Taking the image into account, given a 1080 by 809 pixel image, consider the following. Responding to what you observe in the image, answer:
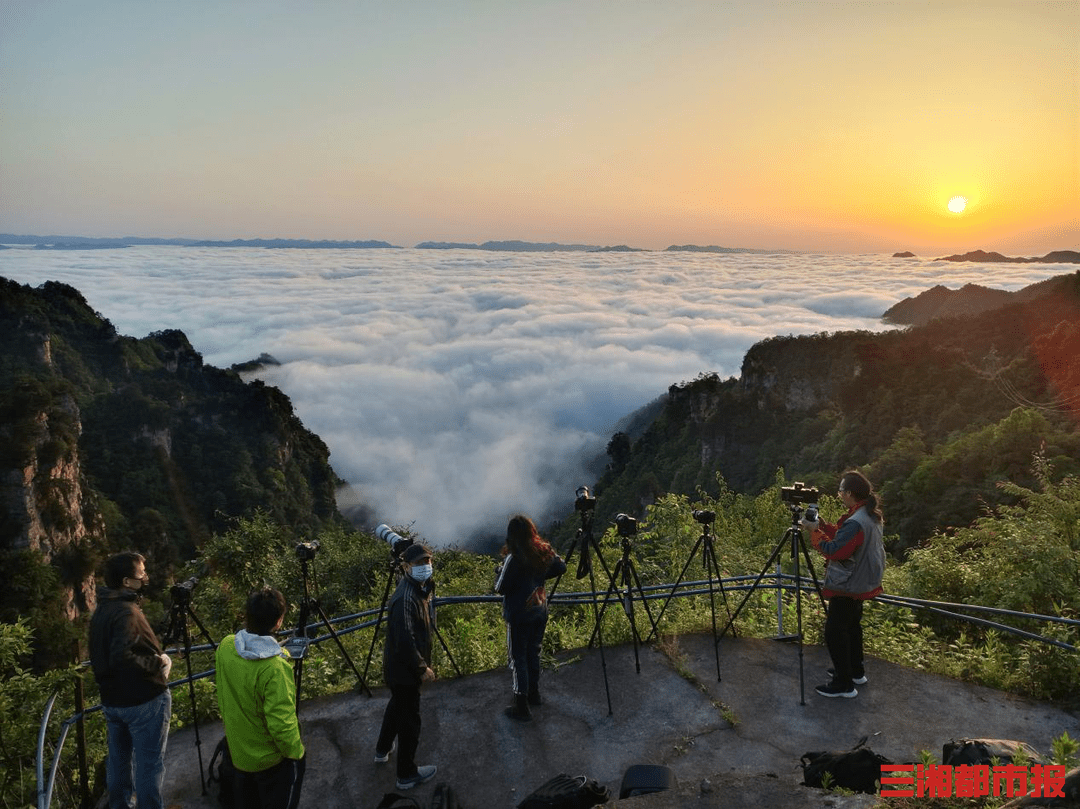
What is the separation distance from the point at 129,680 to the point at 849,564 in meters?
5.67

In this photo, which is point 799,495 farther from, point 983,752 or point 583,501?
point 983,752

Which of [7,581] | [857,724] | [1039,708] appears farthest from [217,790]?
[7,581]

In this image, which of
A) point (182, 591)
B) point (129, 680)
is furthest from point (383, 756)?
point (182, 591)

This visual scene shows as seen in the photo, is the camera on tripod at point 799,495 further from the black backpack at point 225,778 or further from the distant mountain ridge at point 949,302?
the distant mountain ridge at point 949,302

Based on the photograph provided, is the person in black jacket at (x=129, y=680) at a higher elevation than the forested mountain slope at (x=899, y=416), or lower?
higher

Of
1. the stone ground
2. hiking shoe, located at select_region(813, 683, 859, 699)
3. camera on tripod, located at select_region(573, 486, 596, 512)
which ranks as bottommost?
the stone ground

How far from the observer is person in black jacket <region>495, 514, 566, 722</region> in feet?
17.8

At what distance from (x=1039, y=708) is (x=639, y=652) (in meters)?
3.61

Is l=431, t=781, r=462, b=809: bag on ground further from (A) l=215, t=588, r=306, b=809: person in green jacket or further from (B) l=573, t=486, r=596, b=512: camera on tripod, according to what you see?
(B) l=573, t=486, r=596, b=512: camera on tripod

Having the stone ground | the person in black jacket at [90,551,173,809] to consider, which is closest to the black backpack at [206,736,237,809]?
the stone ground

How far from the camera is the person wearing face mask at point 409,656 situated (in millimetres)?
4828

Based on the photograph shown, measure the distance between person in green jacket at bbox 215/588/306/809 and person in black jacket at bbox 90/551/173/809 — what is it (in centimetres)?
92

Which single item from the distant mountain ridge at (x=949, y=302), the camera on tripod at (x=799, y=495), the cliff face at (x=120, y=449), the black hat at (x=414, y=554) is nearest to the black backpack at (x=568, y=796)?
the black hat at (x=414, y=554)

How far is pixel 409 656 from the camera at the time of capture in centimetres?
480
